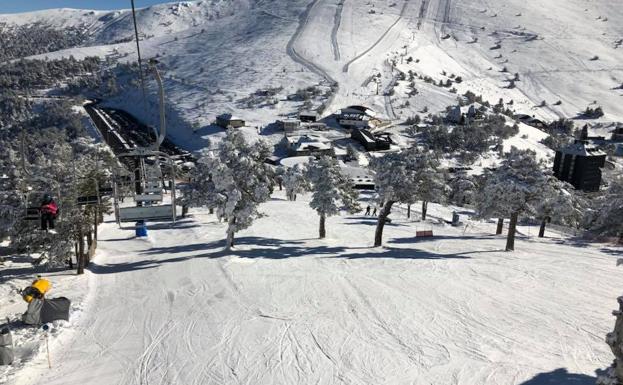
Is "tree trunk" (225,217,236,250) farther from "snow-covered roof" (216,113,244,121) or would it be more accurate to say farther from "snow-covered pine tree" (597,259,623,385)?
A: "snow-covered roof" (216,113,244,121)

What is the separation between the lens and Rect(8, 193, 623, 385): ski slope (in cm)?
1505

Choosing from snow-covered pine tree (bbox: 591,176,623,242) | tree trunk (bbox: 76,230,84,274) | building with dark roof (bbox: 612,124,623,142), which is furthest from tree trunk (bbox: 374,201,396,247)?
building with dark roof (bbox: 612,124,623,142)

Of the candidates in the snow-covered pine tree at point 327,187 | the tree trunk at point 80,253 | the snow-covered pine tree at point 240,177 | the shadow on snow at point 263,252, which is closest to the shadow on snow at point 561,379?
the shadow on snow at point 263,252

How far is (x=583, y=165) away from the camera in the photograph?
68.2 metres

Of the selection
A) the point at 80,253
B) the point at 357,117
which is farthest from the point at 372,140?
the point at 80,253

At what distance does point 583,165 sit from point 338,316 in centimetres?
6516

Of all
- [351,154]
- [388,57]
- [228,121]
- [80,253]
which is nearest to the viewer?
[80,253]

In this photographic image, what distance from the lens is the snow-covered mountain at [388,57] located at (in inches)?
4562

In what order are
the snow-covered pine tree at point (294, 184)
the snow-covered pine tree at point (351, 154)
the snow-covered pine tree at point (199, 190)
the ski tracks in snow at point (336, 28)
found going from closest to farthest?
1. the snow-covered pine tree at point (199, 190)
2. the snow-covered pine tree at point (294, 184)
3. the snow-covered pine tree at point (351, 154)
4. the ski tracks in snow at point (336, 28)

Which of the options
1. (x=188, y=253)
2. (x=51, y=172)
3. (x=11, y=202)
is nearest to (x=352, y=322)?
(x=188, y=253)

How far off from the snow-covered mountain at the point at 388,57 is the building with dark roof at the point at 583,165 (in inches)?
1642

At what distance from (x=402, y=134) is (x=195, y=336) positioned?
8237 cm

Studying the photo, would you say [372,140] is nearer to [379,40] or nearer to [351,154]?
[351,154]

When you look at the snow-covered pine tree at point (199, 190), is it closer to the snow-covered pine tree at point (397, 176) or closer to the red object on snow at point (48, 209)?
the snow-covered pine tree at point (397, 176)
